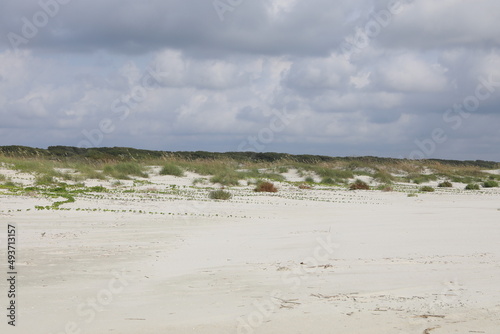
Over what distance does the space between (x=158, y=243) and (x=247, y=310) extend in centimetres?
484

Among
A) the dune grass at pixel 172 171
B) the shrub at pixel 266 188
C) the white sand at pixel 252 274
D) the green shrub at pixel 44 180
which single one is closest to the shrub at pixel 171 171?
the dune grass at pixel 172 171

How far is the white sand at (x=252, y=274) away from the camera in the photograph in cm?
525

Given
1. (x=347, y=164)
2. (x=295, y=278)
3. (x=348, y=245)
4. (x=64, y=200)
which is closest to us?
(x=295, y=278)

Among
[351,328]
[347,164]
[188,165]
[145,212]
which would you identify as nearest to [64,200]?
[145,212]

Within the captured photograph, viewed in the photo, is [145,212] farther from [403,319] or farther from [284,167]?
[284,167]

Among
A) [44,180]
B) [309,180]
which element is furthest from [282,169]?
[44,180]

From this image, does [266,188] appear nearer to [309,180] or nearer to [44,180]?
[44,180]

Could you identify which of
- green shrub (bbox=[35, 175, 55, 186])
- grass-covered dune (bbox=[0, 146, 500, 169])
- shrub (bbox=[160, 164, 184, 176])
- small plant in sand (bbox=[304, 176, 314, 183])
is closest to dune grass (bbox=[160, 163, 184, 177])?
shrub (bbox=[160, 164, 184, 176])

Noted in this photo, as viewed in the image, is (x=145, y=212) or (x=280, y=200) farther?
(x=280, y=200)

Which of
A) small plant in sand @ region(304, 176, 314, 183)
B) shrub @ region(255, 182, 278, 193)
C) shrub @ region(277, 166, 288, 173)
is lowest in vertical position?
shrub @ region(255, 182, 278, 193)

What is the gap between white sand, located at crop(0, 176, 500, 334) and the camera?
5.25 metres

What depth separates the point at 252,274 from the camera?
732 cm

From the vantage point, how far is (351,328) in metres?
4.98

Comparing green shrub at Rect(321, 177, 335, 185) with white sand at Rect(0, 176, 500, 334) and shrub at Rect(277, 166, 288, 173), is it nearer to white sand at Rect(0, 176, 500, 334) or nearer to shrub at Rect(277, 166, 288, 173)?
shrub at Rect(277, 166, 288, 173)
